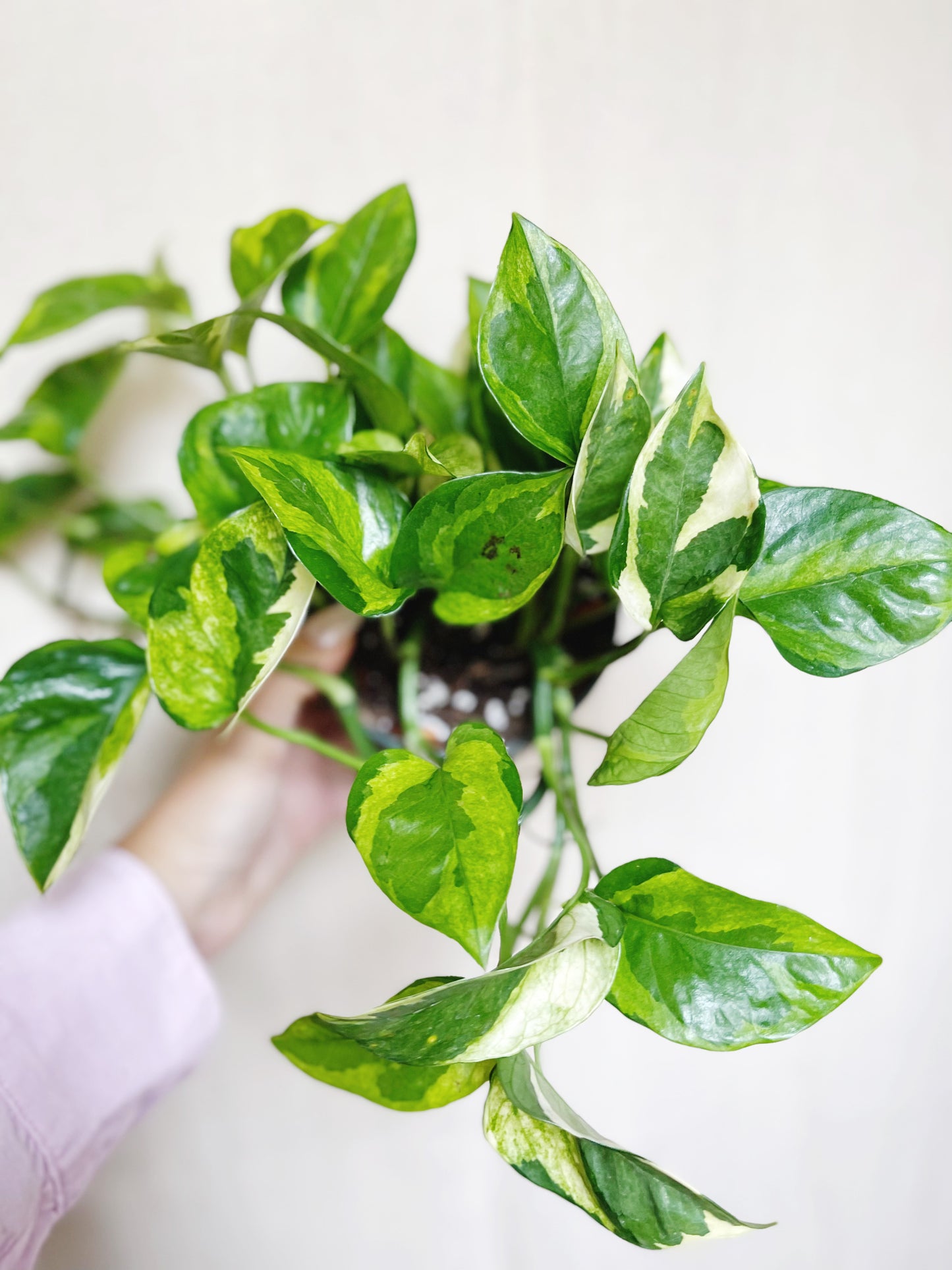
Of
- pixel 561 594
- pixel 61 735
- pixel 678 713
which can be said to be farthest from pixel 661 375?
pixel 61 735

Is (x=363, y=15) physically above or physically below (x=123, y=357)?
above

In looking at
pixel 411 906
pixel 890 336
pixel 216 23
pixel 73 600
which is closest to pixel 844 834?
pixel 890 336

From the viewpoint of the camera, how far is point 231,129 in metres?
0.75

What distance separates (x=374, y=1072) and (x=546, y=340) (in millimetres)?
309

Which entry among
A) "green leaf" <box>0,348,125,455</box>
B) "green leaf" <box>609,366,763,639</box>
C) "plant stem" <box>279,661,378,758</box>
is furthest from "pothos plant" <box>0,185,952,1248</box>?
"green leaf" <box>0,348,125,455</box>

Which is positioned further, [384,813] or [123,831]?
[123,831]

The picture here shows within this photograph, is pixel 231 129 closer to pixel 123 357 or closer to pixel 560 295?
pixel 123 357

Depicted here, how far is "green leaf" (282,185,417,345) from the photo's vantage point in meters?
0.49

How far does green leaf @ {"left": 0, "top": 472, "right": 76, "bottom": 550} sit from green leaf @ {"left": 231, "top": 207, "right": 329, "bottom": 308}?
1.06 ft

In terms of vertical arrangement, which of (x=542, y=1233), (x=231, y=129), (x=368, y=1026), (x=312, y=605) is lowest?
(x=542, y=1233)

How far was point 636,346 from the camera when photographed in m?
0.73

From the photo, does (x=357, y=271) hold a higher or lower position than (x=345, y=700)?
higher

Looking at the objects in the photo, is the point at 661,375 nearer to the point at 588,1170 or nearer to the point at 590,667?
the point at 590,667

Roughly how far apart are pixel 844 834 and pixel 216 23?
803 mm
